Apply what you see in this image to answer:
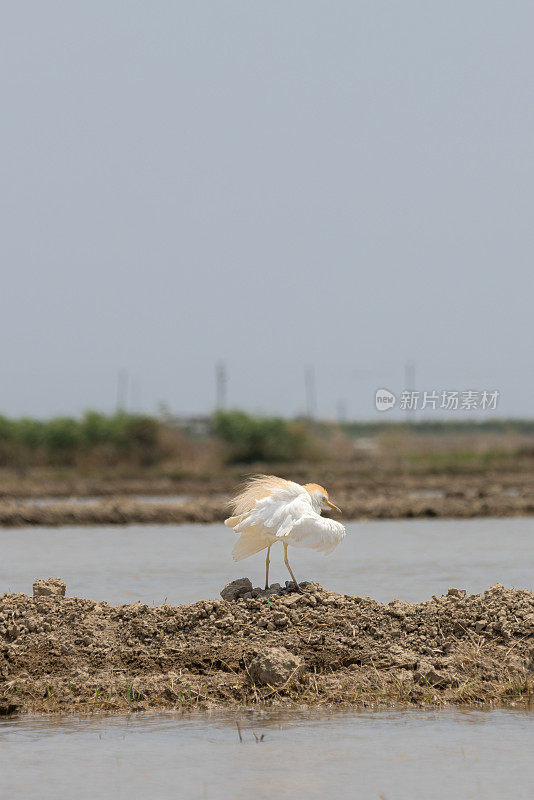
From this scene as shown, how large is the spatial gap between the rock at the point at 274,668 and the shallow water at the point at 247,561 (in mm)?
3814

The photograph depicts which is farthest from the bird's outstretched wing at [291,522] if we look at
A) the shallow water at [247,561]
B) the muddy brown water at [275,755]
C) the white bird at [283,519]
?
the shallow water at [247,561]

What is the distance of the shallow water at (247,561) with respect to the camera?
1232 centimetres

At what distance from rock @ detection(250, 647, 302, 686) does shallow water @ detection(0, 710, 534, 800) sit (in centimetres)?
37

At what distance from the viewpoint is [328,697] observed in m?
7.05

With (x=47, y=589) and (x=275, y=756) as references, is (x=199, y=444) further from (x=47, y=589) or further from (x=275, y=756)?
(x=275, y=756)

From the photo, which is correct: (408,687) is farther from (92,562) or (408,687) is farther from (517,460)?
(517,460)

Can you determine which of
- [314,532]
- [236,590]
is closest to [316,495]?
[314,532]

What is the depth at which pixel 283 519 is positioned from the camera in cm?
808

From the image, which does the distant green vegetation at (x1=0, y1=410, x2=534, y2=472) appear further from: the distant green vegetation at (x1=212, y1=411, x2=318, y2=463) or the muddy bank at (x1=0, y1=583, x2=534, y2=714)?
the muddy bank at (x1=0, y1=583, x2=534, y2=714)

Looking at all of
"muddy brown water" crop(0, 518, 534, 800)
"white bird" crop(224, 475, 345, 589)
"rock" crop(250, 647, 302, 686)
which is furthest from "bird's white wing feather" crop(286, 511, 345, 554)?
"muddy brown water" crop(0, 518, 534, 800)

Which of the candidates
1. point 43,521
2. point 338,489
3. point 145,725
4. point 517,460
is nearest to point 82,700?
point 145,725

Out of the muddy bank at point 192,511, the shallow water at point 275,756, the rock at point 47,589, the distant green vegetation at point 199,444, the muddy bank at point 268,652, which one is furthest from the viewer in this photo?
the distant green vegetation at point 199,444

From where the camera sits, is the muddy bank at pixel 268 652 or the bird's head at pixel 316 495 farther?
the bird's head at pixel 316 495

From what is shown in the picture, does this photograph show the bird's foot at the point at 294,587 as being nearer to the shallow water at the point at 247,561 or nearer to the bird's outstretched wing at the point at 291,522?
the bird's outstretched wing at the point at 291,522
